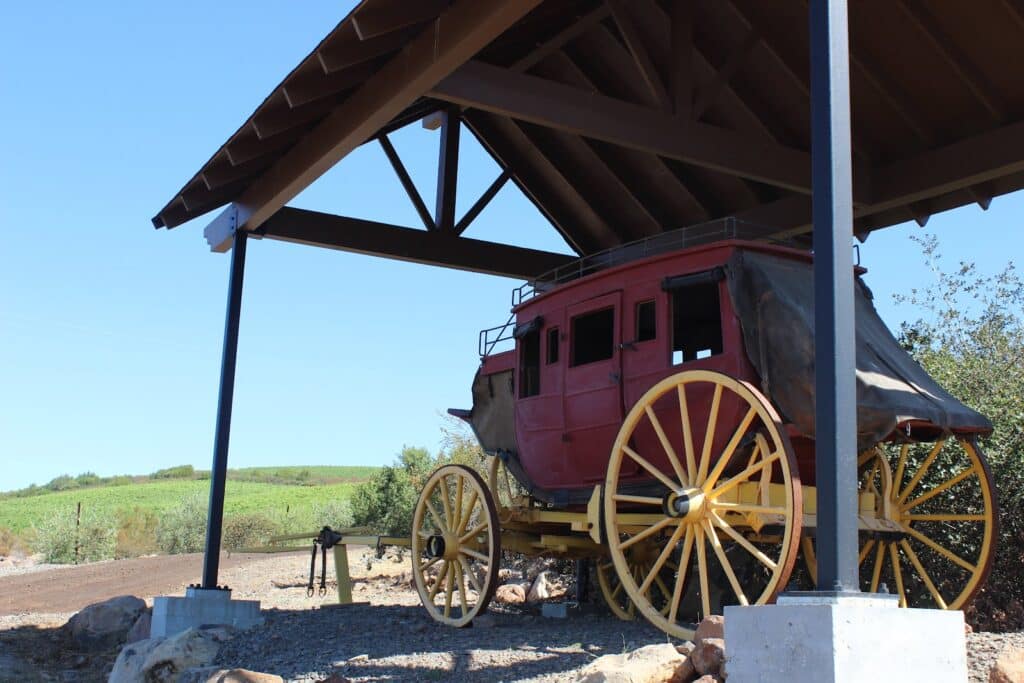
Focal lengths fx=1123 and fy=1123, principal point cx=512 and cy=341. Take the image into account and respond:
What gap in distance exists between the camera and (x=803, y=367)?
25.7 feet

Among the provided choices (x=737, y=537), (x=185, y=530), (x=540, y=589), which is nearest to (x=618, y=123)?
(x=737, y=537)

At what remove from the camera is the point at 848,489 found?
5086 mm

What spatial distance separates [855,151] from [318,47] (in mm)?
5576

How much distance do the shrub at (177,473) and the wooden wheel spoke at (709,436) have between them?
78956 mm

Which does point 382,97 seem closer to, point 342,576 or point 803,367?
point 803,367

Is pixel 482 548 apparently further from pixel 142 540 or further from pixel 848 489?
pixel 142 540

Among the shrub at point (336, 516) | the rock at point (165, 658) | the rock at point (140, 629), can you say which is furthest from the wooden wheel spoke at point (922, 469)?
the shrub at point (336, 516)

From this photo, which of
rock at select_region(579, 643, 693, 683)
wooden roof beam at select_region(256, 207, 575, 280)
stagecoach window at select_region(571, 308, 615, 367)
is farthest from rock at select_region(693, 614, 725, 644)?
wooden roof beam at select_region(256, 207, 575, 280)

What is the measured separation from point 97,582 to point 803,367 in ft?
53.8

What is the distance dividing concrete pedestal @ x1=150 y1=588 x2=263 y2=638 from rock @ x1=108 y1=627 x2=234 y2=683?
5.34 ft

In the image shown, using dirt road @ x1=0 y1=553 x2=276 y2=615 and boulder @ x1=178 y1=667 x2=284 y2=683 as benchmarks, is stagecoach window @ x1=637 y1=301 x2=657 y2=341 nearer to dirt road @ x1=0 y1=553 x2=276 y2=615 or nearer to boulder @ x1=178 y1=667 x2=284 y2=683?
boulder @ x1=178 y1=667 x2=284 y2=683

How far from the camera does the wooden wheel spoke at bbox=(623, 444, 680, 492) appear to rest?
8.12 meters

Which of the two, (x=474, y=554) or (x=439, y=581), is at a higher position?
(x=474, y=554)

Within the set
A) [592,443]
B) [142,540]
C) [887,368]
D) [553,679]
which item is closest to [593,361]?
[592,443]
